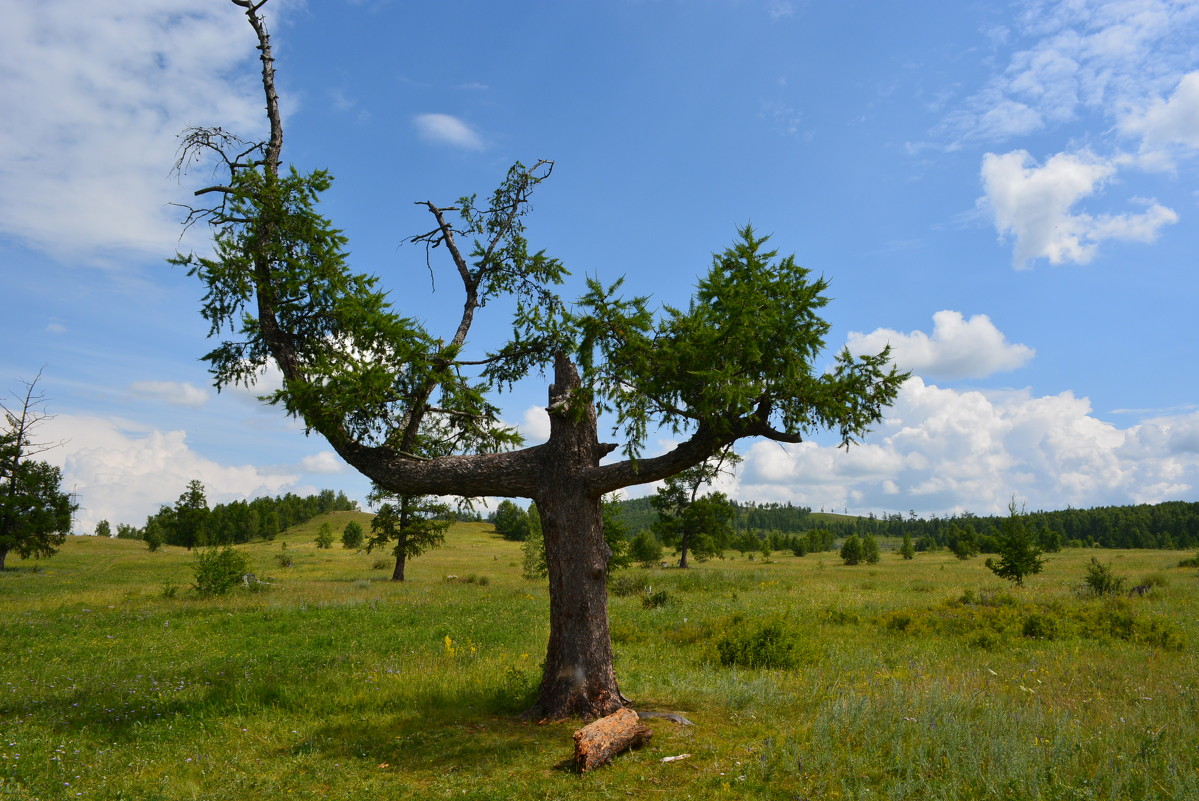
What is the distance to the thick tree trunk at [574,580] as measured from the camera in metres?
9.28

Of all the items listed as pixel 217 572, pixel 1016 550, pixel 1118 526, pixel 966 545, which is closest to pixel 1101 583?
pixel 1016 550

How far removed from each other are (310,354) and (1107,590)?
3014 cm

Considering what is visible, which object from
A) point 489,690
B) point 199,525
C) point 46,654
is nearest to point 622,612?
point 489,690

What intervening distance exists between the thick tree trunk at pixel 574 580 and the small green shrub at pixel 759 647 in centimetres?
452

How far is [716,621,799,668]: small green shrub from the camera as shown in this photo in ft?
42.0

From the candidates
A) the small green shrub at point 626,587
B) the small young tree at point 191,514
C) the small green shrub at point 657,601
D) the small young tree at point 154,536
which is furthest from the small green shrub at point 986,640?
the small young tree at point 154,536

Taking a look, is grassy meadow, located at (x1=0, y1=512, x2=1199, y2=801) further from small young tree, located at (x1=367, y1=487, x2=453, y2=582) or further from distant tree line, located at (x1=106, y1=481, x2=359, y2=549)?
distant tree line, located at (x1=106, y1=481, x2=359, y2=549)

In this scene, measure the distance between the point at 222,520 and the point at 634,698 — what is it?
11035cm

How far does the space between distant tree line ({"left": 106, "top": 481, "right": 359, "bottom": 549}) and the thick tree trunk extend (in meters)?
42.0

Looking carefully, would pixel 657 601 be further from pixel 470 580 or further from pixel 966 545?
pixel 966 545

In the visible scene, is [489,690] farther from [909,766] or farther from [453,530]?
[453,530]

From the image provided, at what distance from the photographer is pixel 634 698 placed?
10.4 metres

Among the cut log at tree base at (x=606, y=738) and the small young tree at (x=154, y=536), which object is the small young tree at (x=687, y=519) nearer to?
the cut log at tree base at (x=606, y=738)

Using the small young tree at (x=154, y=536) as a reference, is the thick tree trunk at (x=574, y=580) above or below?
above
